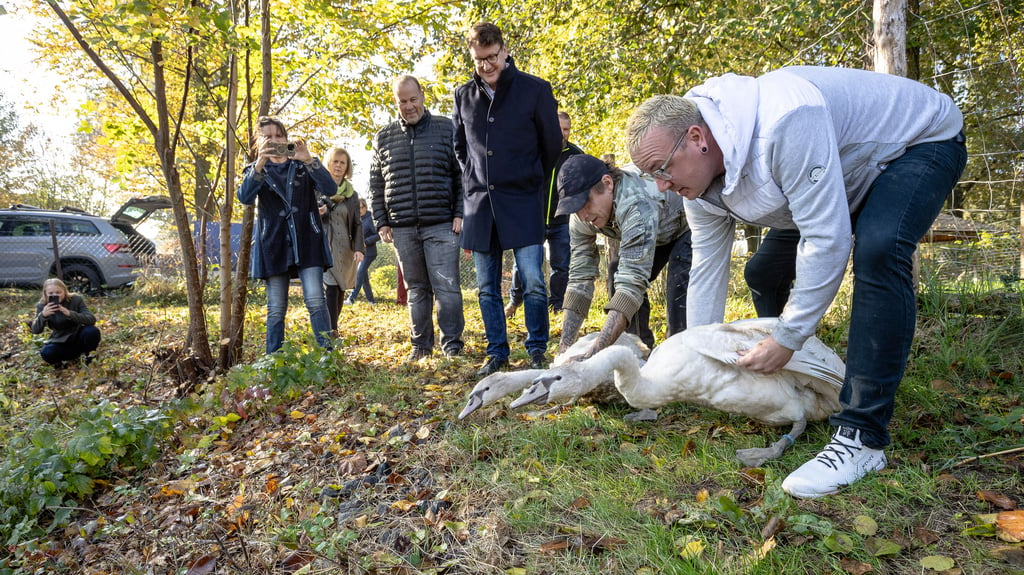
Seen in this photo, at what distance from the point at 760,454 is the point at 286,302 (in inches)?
161

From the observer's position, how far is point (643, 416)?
326 cm

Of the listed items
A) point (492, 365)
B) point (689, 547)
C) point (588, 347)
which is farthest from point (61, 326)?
point (689, 547)

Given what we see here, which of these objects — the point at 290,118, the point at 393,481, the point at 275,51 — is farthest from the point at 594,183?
the point at 290,118

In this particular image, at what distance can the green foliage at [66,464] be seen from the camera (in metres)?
3.36

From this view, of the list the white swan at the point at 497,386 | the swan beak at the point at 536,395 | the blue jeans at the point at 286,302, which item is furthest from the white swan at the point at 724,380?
the blue jeans at the point at 286,302

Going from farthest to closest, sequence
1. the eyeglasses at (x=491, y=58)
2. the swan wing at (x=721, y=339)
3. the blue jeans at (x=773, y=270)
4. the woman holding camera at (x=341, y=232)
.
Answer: the woman holding camera at (x=341, y=232) < the eyeglasses at (x=491, y=58) < the blue jeans at (x=773, y=270) < the swan wing at (x=721, y=339)

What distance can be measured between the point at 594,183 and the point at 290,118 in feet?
26.0

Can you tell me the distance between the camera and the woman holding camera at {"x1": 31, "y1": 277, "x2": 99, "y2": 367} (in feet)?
23.5

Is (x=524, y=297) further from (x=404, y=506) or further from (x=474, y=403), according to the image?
(x=404, y=506)

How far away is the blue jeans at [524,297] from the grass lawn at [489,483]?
370 mm

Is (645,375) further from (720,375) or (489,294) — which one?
(489,294)

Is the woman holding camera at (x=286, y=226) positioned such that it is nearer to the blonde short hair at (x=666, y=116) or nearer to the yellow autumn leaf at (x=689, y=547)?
the blonde short hair at (x=666, y=116)

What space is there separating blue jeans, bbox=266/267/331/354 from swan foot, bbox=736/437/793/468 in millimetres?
3661

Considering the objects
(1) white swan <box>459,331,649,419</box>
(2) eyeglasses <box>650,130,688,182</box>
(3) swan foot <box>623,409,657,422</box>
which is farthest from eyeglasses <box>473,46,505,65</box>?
(3) swan foot <box>623,409,657,422</box>
